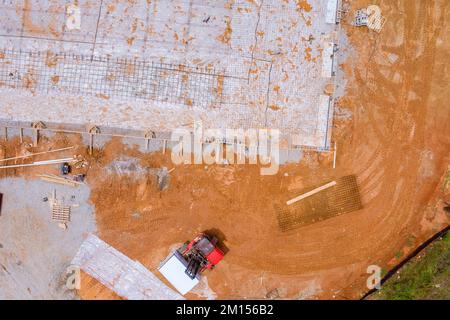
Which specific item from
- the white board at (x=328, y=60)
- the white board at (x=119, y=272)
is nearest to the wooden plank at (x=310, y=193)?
the white board at (x=328, y=60)

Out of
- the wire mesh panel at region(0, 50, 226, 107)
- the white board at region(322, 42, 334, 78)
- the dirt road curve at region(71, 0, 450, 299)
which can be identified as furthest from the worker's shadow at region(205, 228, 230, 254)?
the white board at region(322, 42, 334, 78)

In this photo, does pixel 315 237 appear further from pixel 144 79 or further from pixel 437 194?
pixel 144 79

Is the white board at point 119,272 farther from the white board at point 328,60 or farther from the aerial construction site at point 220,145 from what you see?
the white board at point 328,60

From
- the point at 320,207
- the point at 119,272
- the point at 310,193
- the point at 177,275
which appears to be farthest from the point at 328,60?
the point at 119,272

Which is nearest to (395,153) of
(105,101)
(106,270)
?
(105,101)

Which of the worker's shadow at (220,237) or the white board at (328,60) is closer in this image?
the white board at (328,60)
